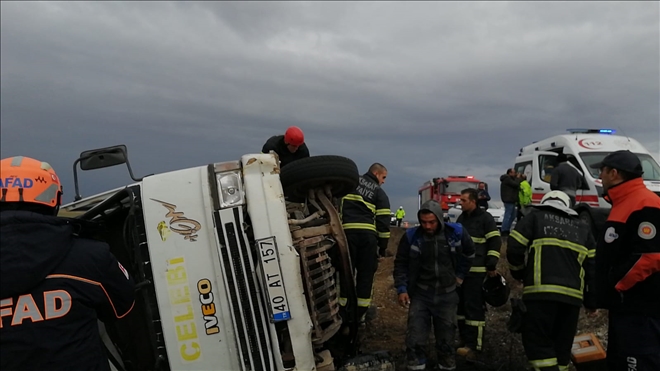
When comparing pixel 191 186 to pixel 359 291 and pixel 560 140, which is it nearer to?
pixel 359 291

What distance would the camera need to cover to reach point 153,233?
9.38ft

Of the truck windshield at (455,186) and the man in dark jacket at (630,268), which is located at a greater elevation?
the truck windshield at (455,186)

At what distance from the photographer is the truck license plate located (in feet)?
9.04

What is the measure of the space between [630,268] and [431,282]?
1.88 metres

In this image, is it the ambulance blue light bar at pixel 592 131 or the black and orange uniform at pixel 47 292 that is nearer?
the black and orange uniform at pixel 47 292

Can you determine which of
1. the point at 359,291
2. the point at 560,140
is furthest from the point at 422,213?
the point at 560,140

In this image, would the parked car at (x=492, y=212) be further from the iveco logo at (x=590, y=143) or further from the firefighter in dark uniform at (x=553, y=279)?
the firefighter in dark uniform at (x=553, y=279)

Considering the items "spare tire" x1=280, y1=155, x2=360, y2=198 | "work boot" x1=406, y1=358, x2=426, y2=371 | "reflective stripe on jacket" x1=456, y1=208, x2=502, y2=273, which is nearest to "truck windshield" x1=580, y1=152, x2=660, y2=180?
"reflective stripe on jacket" x1=456, y1=208, x2=502, y2=273

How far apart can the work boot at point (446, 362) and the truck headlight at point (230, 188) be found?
3.20m

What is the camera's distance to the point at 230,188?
9.57 feet

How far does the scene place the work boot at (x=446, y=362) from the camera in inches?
200

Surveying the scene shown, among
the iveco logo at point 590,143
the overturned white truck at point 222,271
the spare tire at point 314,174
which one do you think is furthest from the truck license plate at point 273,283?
the iveco logo at point 590,143

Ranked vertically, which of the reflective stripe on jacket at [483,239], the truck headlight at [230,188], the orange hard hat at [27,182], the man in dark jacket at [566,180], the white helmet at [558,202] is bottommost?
the reflective stripe on jacket at [483,239]

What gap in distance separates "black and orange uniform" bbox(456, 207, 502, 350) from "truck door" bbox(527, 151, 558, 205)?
Answer: 266 inches
